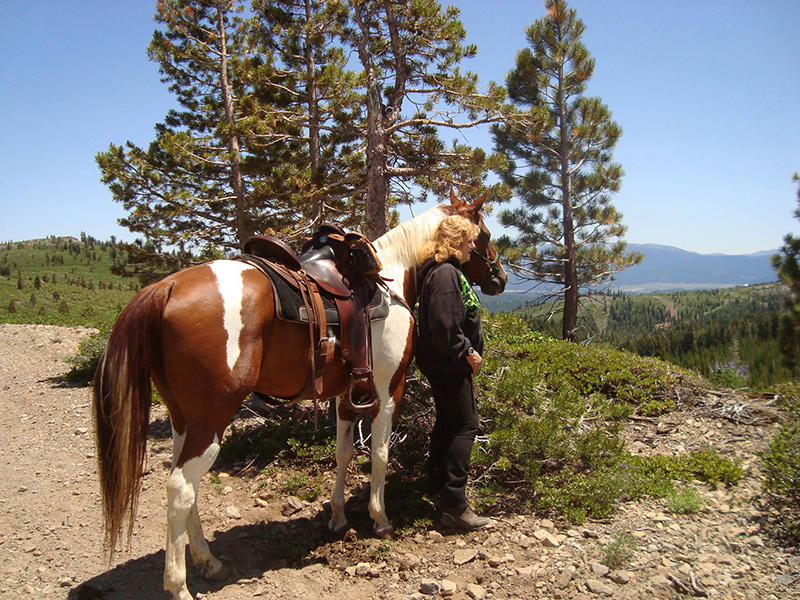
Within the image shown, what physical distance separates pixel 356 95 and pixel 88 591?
288 inches

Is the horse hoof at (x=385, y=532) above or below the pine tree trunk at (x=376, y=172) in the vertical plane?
below

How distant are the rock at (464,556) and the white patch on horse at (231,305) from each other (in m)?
2.02

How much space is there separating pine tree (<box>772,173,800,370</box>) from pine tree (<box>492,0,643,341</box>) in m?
3.45

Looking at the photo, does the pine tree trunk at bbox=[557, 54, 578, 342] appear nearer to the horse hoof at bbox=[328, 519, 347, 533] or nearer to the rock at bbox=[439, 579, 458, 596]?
the horse hoof at bbox=[328, 519, 347, 533]

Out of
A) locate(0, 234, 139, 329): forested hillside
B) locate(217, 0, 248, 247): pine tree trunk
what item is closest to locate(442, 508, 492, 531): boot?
locate(217, 0, 248, 247): pine tree trunk

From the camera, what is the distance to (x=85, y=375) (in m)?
9.11

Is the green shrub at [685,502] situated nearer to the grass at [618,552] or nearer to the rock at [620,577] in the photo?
the grass at [618,552]

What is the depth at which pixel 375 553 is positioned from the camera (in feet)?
11.2

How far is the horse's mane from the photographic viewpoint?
12.7 feet

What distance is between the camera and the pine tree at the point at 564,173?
14.6 meters

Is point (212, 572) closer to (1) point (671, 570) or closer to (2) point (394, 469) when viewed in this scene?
(2) point (394, 469)

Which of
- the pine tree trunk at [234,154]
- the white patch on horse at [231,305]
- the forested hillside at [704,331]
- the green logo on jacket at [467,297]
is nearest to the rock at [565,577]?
the green logo on jacket at [467,297]

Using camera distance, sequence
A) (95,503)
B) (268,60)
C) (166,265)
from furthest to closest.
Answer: (166,265), (268,60), (95,503)

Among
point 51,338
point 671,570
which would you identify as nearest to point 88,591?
point 671,570
